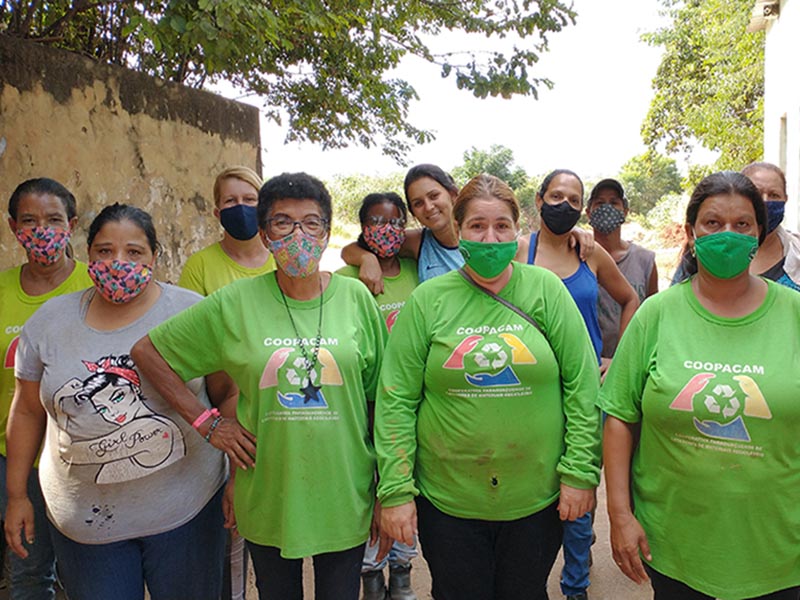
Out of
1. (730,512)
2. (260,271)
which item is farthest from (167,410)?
(730,512)

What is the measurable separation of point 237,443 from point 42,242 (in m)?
1.34

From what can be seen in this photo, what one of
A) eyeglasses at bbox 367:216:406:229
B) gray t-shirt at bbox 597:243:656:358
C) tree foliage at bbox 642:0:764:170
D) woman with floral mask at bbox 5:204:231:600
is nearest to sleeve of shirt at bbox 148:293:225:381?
woman with floral mask at bbox 5:204:231:600

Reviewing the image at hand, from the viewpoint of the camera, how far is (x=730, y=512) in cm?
188

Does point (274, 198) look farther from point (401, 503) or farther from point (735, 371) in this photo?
point (735, 371)

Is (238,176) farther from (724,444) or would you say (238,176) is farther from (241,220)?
(724,444)

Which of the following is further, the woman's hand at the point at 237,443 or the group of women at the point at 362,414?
the woman's hand at the point at 237,443

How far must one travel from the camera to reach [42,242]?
2.74 m

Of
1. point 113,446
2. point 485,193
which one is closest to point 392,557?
point 113,446

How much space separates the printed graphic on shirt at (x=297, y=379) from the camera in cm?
213

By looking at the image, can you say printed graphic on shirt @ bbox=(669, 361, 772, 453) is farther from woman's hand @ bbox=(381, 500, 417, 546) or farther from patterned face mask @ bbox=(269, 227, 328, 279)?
patterned face mask @ bbox=(269, 227, 328, 279)

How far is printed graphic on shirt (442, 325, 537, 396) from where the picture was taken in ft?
6.95

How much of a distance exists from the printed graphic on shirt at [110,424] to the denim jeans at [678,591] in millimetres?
1706

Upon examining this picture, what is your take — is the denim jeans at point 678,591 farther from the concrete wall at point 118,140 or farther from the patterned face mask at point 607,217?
the concrete wall at point 118,140

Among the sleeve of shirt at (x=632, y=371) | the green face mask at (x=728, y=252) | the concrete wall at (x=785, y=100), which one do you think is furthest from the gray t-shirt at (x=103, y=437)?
the concrete wall at (x=785, y=100)
